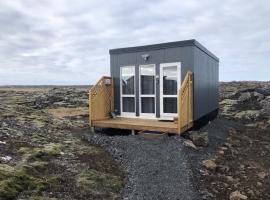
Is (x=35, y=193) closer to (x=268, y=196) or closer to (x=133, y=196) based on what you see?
(x=133, y=196)

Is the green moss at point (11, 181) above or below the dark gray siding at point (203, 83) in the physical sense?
below

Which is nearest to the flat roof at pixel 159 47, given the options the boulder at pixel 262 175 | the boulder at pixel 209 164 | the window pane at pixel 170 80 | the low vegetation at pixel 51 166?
the window pane at pixel 170 80

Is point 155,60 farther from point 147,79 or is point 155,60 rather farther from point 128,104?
point 128,104

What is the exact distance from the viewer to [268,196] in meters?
8.59

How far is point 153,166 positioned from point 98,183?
1792 mm

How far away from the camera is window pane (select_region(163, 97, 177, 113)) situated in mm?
13742

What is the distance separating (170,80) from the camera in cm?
1374

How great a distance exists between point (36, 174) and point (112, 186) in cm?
184

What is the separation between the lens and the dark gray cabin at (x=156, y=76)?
13.4 m

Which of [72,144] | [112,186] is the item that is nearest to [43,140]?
[72,144]

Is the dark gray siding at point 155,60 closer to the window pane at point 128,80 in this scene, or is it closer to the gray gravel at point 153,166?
the window pane at point 128,80

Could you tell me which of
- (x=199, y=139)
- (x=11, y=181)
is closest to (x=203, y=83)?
(x=199, y=139)

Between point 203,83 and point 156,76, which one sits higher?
point 156,76

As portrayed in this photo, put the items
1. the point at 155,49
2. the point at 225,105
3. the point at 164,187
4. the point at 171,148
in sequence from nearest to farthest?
1. the point at 164,187
2. the point at 171,148
3. the point at 155,49
4. the point at 225,105
